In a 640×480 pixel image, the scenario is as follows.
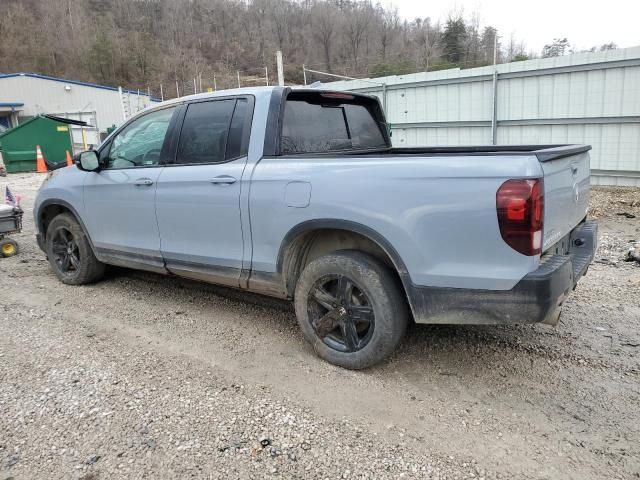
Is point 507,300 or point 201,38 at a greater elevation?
point 201,38

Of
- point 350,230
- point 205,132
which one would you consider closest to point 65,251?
point 205,132

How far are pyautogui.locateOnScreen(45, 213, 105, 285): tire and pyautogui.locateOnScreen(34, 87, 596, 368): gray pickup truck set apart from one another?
0.61ft

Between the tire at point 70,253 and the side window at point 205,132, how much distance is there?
1.80m

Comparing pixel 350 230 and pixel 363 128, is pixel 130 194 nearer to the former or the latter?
pixel 363 128

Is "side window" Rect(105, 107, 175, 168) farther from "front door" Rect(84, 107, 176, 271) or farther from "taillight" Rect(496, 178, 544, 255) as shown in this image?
"taillight" Rect(496, 178, 544, 255)

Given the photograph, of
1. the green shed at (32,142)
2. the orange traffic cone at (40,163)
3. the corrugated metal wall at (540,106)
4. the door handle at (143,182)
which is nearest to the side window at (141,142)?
the door handle at (143,182)

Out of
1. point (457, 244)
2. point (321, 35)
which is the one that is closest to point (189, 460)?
point (457, 244)

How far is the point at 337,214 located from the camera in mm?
3129

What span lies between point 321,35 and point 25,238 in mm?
71127

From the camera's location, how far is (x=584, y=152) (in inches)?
136

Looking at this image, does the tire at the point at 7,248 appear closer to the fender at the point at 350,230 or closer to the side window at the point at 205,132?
the side window at the point at 205,132

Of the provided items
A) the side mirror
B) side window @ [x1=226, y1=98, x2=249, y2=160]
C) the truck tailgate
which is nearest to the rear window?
side window @ [x1=226, y1=98, x2=249, y2=160]

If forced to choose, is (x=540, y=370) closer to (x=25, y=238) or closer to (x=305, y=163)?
(x=305, y=163)

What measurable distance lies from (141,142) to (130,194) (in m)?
0.50
